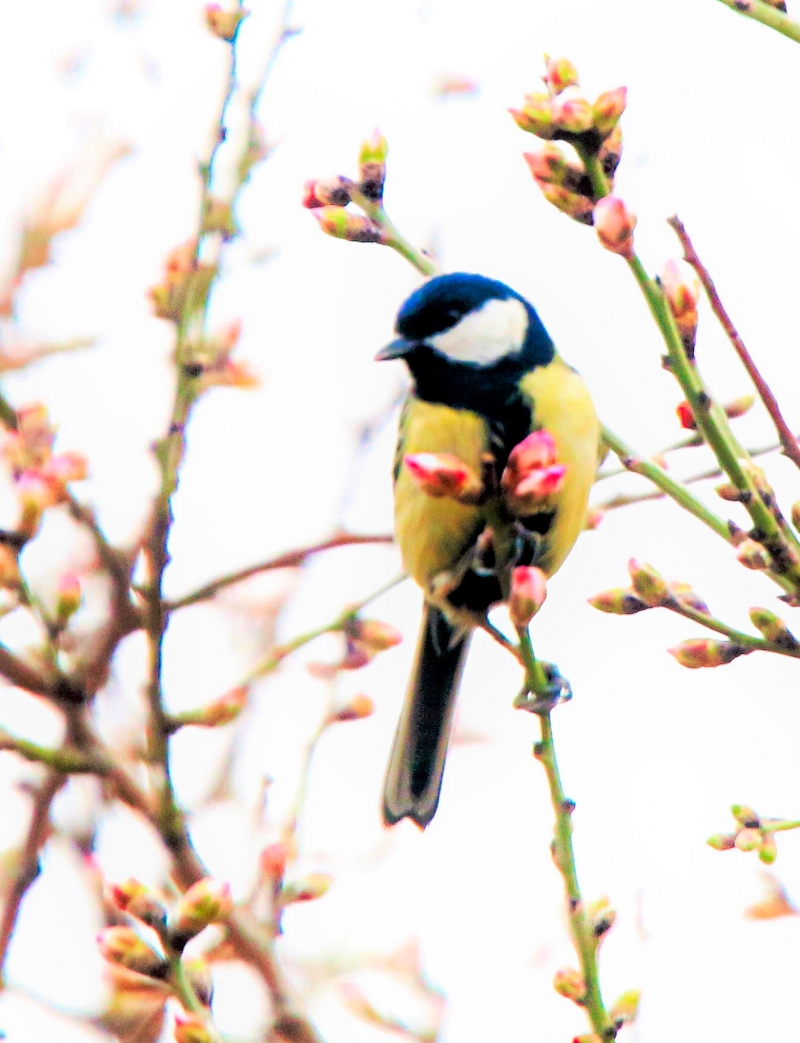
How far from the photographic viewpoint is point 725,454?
42.2 inches

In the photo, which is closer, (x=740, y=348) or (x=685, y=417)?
(x=740, y=348)

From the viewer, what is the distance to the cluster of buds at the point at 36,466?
4.54ft

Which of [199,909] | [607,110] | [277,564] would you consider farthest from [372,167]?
[199,909]

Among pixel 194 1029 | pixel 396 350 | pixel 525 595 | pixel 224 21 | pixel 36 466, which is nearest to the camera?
pixel 194 1029

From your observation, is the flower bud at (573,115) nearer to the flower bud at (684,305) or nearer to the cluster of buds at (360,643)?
the flower bud at (684,305)

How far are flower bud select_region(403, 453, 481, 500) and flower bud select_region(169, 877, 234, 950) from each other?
405 millimetres

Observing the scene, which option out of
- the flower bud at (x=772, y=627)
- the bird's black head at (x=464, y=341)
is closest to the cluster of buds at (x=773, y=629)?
the flower bud at (x=772, y=627)

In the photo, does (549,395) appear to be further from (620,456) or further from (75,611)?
(75,611)

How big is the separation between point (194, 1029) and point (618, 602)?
63cm

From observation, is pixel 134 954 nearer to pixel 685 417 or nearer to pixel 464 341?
pixel 685 417

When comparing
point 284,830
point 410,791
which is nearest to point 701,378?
point 284,830

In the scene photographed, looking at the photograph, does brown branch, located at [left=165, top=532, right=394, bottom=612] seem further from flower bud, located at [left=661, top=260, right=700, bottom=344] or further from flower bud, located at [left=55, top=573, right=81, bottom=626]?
flower bud, located at [left=661, top=260, right=700, bottom=344]

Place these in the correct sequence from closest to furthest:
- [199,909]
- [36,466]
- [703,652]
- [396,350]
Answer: [199,909]
[703,652]
[36,466]
[396,350]

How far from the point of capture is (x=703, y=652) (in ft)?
4.30
